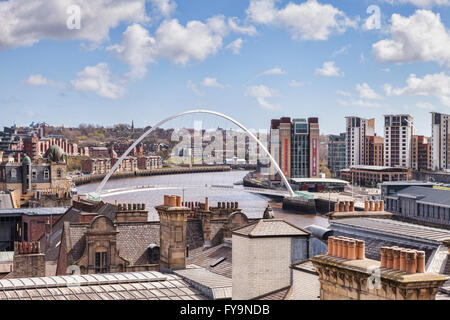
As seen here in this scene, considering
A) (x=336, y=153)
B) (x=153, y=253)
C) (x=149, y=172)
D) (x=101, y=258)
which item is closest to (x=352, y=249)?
(x=101, y=258)

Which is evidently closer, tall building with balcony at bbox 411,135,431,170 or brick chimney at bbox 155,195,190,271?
brick chimney at bbox 155,195,190,271

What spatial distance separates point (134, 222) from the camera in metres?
14.5

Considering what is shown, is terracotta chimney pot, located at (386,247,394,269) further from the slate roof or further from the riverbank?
the riverbank

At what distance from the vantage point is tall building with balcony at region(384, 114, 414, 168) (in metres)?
86.0

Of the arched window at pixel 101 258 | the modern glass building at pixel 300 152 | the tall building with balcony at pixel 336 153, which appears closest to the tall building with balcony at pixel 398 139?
the modern glass building at pixel 300 152

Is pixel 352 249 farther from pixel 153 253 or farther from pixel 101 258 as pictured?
pixel 153 253

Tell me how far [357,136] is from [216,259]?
3377 inches

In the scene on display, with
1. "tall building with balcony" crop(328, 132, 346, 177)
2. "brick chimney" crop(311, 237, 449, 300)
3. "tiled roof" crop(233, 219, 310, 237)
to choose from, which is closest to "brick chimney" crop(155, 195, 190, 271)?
"tiled roof" crop(233, 219, 310, 237)

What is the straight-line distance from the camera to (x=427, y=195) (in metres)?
43.6

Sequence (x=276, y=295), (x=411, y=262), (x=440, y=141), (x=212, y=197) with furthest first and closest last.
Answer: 1. (x=440, y=141)
2. (x=212, y=197)
3. (x=276, y=295)
4. (x=411, y=262)

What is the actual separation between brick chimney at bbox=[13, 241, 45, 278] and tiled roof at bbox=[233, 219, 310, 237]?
6.13 metres

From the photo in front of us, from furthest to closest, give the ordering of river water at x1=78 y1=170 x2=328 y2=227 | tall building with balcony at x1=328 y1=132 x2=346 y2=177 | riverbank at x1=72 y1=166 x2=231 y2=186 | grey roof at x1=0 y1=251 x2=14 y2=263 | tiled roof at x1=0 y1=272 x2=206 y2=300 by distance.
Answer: tall building with balcony at x1=328 y1=132 x2=346 y2=177
riverbank at x1=72 y1=166 x2=231 y2=186
river water at x1=78 y1=170 x2=328 y2=227
grey roof at x1=0 y1=251 x2=14 y2=263
tiled roof at x1=0 y1=272 x2=206 y2=300

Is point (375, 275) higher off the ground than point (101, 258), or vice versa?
point (375, 275)
